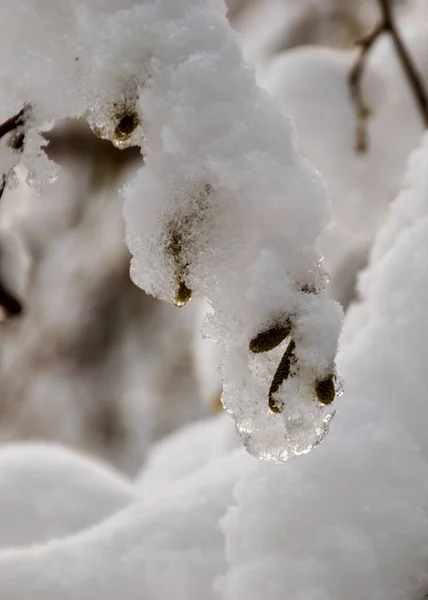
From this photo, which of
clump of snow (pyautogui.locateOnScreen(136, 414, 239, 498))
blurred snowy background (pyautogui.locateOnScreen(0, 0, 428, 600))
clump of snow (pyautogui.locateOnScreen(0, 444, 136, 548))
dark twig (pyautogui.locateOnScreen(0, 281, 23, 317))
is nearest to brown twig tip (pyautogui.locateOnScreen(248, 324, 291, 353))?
blurred snowy background (pyautogui.locateOnScreen(0, 0, 428, 600))

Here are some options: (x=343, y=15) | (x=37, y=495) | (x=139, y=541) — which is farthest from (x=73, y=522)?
(x=343, y=15)

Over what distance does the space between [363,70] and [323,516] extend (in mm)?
1110

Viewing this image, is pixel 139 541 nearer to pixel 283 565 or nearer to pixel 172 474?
pixel 283 565

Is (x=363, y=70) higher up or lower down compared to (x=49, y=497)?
higher up

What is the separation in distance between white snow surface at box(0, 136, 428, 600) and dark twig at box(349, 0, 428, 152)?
57 cm

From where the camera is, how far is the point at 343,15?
335cm

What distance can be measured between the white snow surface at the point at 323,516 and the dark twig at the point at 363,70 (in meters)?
0.57

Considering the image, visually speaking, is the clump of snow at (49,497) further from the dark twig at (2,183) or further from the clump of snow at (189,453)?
the dark twig at (2,183)

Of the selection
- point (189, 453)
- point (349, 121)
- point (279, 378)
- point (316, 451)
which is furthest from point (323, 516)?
point (189, 453)

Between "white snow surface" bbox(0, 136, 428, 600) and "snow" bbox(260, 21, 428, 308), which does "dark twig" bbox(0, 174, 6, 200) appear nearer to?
"white snow surface" bbox(0, 136, 428, 600)

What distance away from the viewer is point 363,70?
156 centimetres

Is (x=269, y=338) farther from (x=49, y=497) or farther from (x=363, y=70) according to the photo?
(x=363, y=70)

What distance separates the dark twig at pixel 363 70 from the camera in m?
1.39

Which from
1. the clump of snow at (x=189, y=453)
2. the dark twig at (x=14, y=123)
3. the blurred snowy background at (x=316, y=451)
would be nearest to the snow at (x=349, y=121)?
the blurred snowy background at (x=316, y=451)
